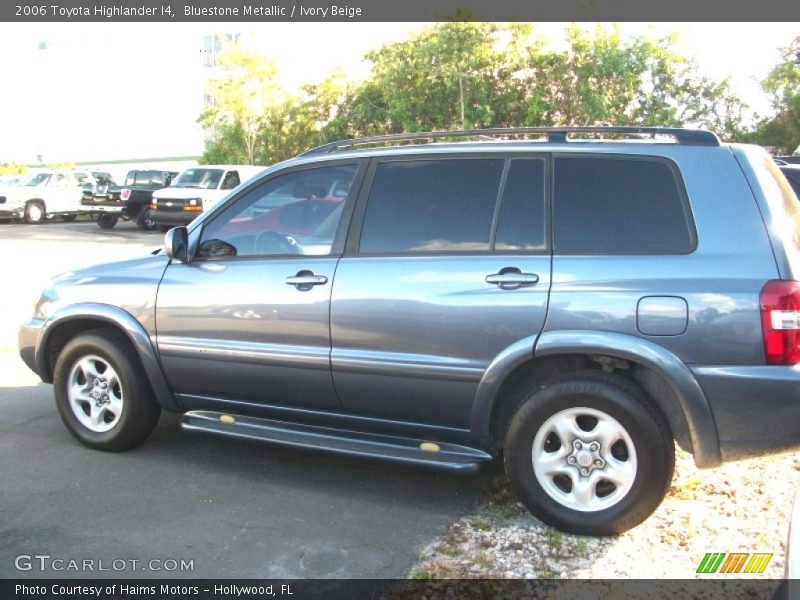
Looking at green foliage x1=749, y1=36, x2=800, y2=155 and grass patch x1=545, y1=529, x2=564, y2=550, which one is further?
green foliage x1=749, y1=36, x2=800, y2=155

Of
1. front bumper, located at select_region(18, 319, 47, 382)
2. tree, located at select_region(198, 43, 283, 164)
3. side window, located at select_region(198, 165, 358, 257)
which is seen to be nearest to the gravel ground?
side window, located at select_region(198, 165, 358, 257)

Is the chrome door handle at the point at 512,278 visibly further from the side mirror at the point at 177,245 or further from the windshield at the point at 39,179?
the windshield at the point at 39,179

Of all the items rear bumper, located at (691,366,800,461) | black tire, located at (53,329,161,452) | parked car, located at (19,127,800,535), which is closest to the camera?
Result: rear bumper, located at (691,366,800,461)

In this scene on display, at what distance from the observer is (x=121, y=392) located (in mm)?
4898

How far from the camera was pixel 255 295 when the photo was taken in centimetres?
446

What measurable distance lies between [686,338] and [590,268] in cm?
53

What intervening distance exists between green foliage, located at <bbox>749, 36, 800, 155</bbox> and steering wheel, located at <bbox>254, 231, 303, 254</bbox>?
25465mm

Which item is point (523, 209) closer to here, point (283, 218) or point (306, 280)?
point (306, 280)

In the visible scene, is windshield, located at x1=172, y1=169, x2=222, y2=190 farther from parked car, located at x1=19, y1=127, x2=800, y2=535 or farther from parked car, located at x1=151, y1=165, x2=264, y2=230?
parked car, located at x1=19, y1=127, x2=800, y2=535

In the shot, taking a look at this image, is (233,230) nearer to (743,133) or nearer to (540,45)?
(540,45)

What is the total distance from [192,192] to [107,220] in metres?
4.91

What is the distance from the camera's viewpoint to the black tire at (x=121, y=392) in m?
4.84

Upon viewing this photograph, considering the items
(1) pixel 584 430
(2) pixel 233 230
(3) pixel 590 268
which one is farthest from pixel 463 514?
(2) pixel 233 230

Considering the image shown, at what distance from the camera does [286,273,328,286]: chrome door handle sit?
169 inches
